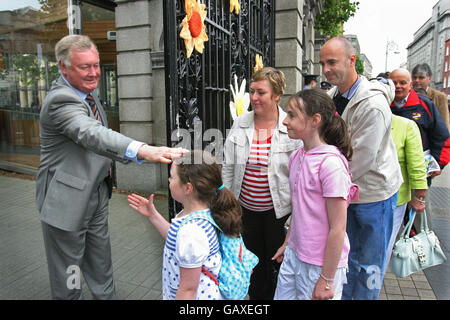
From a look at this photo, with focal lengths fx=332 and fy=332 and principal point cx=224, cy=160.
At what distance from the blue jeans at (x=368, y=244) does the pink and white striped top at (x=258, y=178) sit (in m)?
0.66

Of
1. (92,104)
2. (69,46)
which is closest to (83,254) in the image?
(92,104)

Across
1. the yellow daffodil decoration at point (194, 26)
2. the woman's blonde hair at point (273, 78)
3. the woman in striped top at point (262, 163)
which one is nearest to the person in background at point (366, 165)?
the woman's blonde hair at point (273, 78)

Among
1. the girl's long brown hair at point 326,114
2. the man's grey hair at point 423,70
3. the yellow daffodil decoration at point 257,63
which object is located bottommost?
the girl's long brown hair at point 326,114

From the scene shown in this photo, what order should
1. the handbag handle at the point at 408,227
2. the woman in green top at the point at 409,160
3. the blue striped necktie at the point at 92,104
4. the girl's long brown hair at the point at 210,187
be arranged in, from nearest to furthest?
the girl's long brown hair at the point at 210,187 < the blue striped necktie at the point at 92,104 < the woman in green top at the point at 409,160 < the handbag handle at the point at 408,227

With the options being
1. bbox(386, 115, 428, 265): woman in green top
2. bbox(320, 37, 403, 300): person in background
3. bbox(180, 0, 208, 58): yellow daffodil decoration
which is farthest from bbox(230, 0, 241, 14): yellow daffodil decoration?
bbox(386, 115, 428, 265): woman in green top

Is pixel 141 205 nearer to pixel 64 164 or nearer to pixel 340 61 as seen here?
pixel 64 164

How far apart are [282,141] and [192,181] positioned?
1.16m

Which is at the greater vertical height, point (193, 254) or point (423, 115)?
point (423, 115)

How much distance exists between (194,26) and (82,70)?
1.00 metres

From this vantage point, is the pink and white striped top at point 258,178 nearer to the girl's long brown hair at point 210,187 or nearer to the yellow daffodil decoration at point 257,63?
the girl's long brown hair at point 210,187

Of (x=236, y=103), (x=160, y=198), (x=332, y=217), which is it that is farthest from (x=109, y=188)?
(x=160, y=198)

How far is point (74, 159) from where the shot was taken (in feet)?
7.45

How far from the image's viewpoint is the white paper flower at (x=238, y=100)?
397 cm

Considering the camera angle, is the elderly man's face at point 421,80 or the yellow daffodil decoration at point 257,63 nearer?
the elderly man's face at point 421,80
